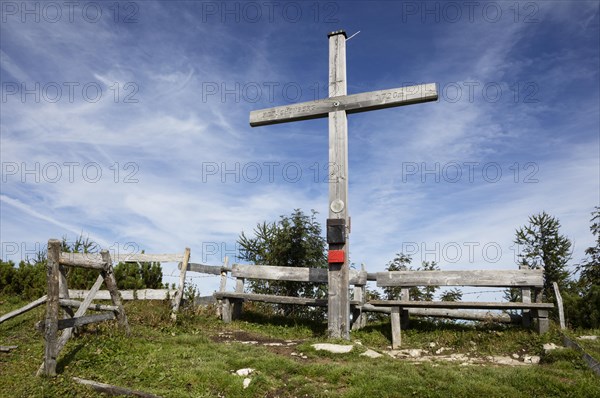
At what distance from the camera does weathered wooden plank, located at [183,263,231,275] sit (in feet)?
46.2

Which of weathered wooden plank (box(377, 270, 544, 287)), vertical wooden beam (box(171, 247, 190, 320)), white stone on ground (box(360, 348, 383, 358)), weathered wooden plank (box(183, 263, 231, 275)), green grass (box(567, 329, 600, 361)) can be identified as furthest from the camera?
weathered wooden plank (box(183, 263, 231, 275))

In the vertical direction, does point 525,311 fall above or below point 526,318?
above

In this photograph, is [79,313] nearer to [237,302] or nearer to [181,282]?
[181,282]

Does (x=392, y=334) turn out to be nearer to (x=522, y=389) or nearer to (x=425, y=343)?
(x=425, y=343)

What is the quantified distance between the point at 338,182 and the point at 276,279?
4002 mm

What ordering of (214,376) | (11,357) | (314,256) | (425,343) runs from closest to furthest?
(214,376) → (11,357) → (425,343) → (314,256)

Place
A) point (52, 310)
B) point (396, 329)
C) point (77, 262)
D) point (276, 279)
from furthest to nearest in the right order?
point (276, 279)
point (396, 329)
point (77, 262)
point (52, 310)

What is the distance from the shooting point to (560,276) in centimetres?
1708

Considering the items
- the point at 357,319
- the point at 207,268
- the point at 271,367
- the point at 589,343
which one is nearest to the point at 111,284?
the point at 271,367

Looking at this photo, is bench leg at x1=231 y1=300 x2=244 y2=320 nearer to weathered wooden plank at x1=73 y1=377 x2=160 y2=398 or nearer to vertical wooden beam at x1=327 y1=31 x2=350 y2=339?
vertical wooden beam at x1=327 y1=31 x2=350 y2=339

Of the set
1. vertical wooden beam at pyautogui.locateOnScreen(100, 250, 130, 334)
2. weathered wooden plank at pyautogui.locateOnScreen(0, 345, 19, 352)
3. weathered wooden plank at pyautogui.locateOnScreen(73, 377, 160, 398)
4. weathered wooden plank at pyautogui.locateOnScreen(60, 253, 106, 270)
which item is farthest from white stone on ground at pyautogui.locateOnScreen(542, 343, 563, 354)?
weathered wooden plank at pyautogui.locateOnScreen(0, 345, 19, 352)

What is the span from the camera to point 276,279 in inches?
519

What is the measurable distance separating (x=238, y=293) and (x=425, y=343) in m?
5.70

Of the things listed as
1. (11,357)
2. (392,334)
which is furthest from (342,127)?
(11,357)
